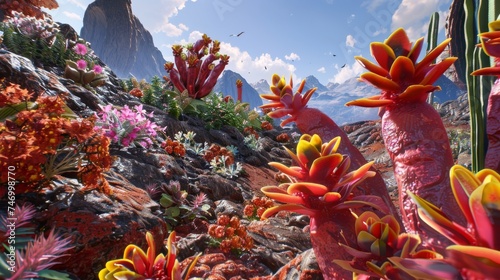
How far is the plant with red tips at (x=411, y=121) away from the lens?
0.82 m

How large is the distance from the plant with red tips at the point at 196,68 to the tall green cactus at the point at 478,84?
7.34m

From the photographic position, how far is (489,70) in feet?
2.82

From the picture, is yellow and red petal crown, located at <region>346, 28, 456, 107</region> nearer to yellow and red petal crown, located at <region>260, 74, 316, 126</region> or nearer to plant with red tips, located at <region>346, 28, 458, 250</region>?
plant with red tips, located at <region>346, 28, 458, 250</region>

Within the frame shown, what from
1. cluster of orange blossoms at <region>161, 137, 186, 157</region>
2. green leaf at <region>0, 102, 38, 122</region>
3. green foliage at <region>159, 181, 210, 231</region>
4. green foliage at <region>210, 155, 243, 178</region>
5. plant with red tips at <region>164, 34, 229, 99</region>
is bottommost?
green foliage at <region>159, 181, 210, 231</region>

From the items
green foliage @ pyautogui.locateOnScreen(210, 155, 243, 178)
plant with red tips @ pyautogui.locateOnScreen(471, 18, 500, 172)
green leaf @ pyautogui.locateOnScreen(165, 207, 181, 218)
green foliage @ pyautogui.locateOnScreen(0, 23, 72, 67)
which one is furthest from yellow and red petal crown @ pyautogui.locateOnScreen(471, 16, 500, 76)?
green foliage @ pyautogui.locateOnScreen(0, 23, 72, 67)

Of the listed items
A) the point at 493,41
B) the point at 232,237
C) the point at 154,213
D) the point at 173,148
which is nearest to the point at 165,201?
the point at 154,213

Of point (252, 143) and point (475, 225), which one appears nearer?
point (475, 225)

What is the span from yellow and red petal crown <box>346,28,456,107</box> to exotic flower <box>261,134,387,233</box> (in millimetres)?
261

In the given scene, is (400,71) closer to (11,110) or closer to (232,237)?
(232,237)

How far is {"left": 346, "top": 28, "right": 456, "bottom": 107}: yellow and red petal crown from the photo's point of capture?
2.85ft

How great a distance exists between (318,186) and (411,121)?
399 millimetres

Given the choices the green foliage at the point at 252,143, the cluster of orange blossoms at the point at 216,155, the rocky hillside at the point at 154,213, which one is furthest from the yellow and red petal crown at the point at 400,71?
the green foliage at the point at 252,143

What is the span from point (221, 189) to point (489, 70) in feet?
12.1

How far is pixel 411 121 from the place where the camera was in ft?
2.92
